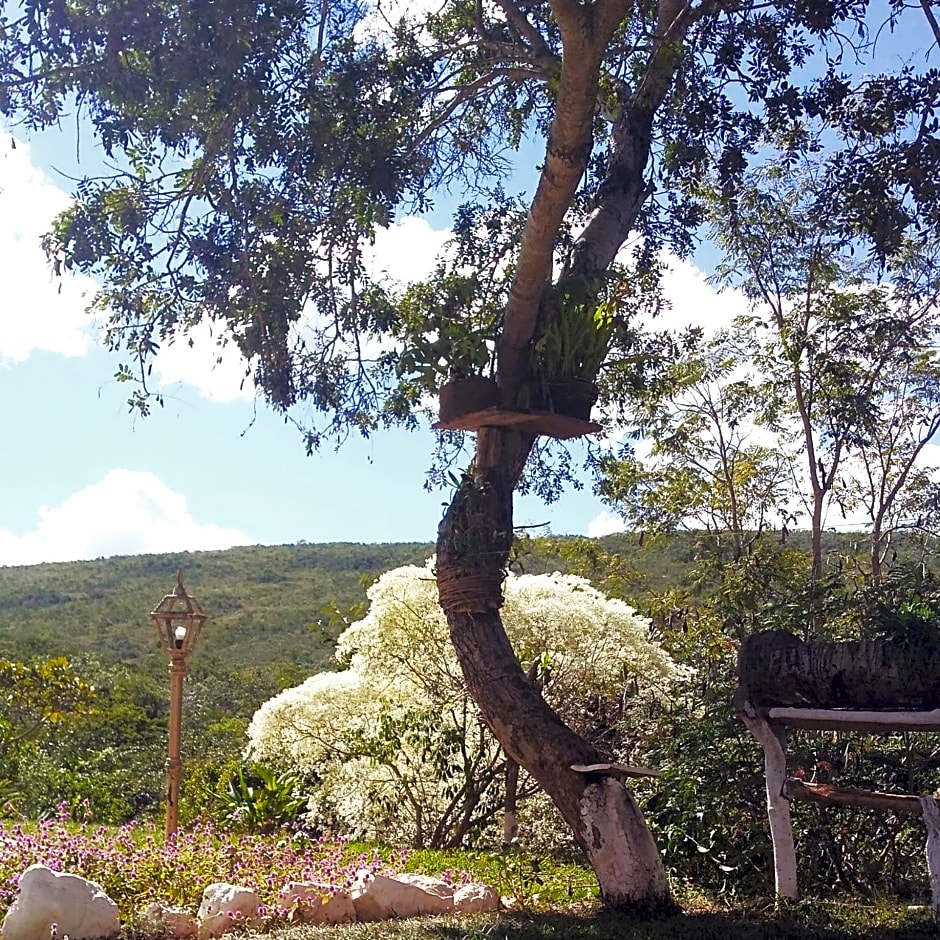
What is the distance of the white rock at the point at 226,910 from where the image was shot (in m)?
5.15

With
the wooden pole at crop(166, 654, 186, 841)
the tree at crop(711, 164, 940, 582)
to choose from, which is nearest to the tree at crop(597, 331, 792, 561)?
the tree at crop(711, 164, 940, 582)

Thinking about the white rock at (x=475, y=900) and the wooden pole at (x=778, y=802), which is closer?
the wooden pole at (x=778, y=802)

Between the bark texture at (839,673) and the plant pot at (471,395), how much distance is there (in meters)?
1.76

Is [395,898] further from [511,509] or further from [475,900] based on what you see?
[511,509]

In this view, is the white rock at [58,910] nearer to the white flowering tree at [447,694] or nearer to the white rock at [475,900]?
the white rock at [475,900]

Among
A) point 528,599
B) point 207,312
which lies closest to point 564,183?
point 207,312

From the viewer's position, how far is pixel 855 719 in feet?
16.3

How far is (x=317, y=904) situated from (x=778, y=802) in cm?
235

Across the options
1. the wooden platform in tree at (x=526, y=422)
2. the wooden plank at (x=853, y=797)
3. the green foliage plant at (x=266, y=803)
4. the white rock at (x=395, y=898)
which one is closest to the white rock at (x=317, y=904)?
the white rock at (x=395, y=898)

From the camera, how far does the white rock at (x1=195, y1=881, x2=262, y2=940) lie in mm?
5152

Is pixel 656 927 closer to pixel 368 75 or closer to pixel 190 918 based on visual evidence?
pixel 190 918

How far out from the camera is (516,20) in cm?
627

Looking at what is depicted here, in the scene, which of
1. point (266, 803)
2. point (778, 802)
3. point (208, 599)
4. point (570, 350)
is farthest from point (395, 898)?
point (208, 599)

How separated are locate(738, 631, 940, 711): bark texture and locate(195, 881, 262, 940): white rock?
2604 millimetres
